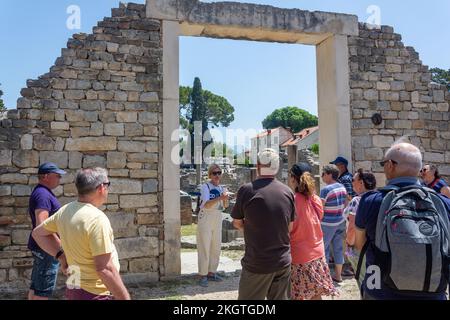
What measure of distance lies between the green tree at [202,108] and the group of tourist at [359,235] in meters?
31.8

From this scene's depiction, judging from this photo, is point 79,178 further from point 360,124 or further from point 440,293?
point 360,124

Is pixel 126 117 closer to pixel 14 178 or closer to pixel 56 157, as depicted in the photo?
pixel 56 157

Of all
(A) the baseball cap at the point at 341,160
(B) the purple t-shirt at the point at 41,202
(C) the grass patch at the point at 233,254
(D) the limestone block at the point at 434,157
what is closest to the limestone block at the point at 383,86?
(D) the limestone block at the point at 434,157

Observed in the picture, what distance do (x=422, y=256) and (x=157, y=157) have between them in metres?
4.42

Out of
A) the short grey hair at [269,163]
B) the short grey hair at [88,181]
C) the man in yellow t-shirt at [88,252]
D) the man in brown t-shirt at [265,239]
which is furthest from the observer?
the short grey hair at [269,163]

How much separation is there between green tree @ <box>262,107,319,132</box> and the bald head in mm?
51693

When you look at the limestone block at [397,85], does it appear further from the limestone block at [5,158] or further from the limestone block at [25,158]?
the limestone block at [5,158]

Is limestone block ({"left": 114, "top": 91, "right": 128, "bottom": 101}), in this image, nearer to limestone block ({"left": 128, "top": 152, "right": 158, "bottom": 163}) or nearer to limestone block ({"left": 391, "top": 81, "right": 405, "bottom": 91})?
limestone block ({"left": 128, "top": 152, "right": 158, "bottom": 163})

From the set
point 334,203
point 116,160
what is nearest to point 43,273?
point 116,160

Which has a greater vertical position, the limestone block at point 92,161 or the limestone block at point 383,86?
the limestone block at point 383,86

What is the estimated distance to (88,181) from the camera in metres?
2.72

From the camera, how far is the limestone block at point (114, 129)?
5898mm

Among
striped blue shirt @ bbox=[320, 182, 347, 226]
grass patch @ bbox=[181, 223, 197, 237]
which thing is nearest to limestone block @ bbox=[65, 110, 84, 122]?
striped blue shirt @ bbox=[320, 182, 347, 226]
